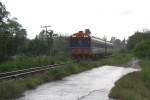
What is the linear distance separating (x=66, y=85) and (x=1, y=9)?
1726 inches

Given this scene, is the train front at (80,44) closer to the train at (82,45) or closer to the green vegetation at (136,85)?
the train at (82,45)

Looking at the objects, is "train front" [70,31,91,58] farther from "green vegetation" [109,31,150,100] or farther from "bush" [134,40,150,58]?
"green vegetation" [109,31,150,100]

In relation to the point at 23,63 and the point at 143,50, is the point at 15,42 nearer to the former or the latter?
the point at 143,50

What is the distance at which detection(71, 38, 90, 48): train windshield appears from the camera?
43.4m

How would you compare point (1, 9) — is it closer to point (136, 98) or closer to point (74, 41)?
point (74, 41)

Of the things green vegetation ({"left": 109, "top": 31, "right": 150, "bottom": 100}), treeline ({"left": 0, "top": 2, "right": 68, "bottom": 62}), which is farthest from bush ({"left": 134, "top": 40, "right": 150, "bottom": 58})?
treeline ({"left": 0, "top": 2, "right": 68, "bottom": 62})

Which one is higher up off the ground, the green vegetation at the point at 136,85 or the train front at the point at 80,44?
the train front at the point at 80,44

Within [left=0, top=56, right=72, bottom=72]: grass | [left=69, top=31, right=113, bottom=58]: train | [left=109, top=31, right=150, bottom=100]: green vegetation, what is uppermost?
[left=69, top=31, right=113, bottom=58]: train

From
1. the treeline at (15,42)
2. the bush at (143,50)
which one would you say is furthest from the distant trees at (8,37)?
the bush at (143,50)

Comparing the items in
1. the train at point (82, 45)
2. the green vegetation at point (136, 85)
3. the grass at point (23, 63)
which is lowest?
the green vegetation at point (136, 85)

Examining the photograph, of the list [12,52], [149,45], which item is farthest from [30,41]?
[149,45]

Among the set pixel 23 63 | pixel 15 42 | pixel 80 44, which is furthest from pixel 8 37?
pixel 23 63

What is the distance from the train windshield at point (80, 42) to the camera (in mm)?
43375

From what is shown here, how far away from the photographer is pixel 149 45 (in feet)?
174
